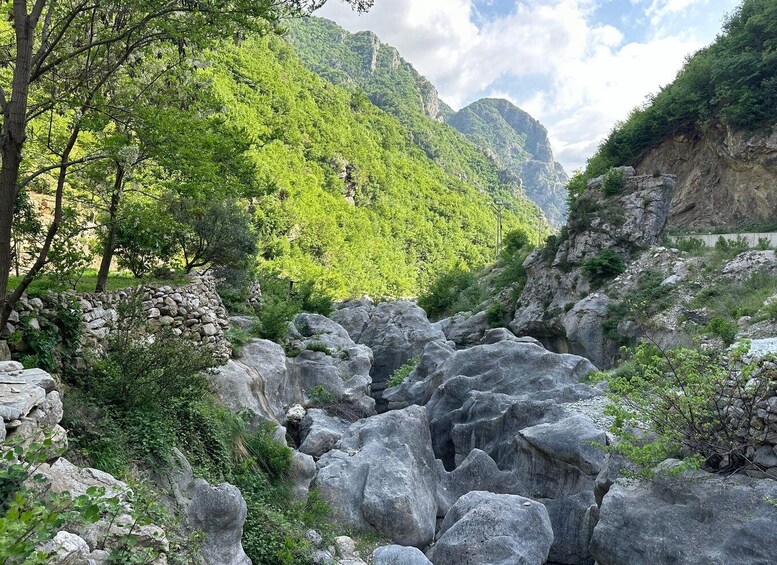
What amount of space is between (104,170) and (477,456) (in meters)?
10.4

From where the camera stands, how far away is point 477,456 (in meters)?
11.8

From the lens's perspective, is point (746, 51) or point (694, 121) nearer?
point (746, 51)

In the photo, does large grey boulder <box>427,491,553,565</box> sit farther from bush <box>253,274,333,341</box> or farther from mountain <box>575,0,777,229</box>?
mountain <box>575,0,777,229</box>

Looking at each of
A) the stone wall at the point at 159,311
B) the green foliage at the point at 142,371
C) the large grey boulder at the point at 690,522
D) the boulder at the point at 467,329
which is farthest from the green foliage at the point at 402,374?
the large grey boulder at the point at 690,522

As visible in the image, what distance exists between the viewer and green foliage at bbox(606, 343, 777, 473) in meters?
6.97

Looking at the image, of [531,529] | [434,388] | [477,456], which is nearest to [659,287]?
[434,388]

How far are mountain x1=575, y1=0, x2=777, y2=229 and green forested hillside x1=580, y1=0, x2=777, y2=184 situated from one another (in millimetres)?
54

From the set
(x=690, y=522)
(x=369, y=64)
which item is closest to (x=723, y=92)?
(x=690, y=522)

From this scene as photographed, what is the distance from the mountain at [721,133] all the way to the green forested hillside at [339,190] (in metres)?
27.2

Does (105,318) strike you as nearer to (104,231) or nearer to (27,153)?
(104,231)

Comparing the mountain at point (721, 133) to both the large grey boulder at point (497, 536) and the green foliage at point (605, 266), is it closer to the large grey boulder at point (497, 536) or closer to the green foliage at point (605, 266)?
the green foliage at point (605, 266)

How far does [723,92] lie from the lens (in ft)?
93.2

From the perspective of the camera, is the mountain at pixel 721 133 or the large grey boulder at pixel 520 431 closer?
the large grey boulder at pixel 520 431

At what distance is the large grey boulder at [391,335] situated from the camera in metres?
24.2
